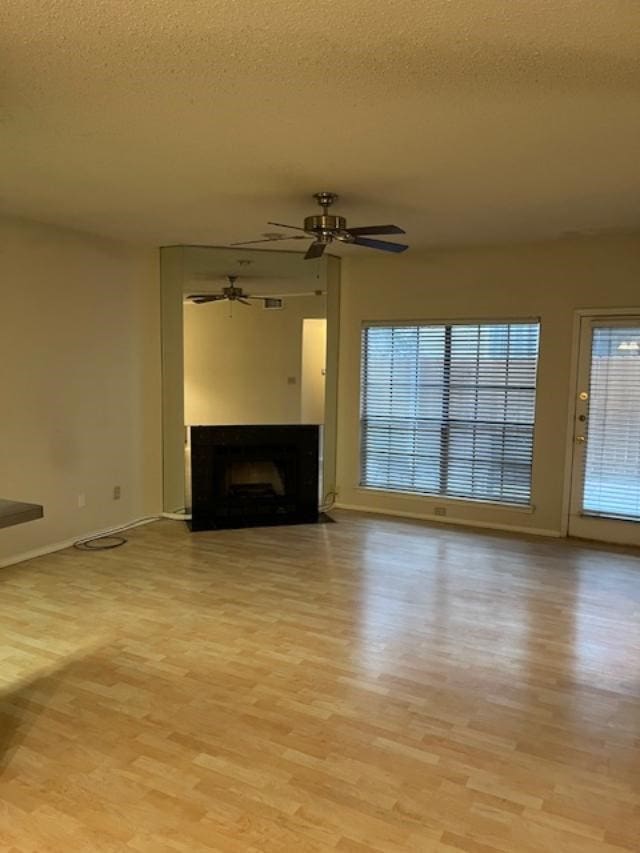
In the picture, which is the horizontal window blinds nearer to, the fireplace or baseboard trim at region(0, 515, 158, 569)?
the fireplace

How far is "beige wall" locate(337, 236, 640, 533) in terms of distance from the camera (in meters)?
4.98

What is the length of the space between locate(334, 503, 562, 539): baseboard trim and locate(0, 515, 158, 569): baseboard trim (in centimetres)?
200

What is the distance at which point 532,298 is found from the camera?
5238 mm

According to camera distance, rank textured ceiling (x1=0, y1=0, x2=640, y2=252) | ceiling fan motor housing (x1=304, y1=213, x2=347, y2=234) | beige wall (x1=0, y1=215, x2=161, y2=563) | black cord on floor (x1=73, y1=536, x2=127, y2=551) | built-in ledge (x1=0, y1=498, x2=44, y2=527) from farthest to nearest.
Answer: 1. black cord on floor (x1=73, y1=536, x2=127, y2=551)
2. beige wall (x1=0, y1=215, x2=161, y2=563)
3. ceiling fan motor housing (x1=304, y1=213, x2=347, y2=234)
4. built-in ledge (x1=0, y1=498, x2=44, y2=527)
5. textured ceiling (x1=0, y1=0, x2=640, y2=252)

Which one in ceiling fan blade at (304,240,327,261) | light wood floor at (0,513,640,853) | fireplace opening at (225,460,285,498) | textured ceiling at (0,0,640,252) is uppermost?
textured ceiling at (0,0,640,252)

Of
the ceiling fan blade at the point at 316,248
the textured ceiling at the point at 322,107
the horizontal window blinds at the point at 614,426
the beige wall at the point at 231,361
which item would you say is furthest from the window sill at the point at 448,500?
the ceiling fan blade at the point at 316,248

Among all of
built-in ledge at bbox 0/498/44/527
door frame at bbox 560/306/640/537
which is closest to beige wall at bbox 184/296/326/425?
door frame at bbox 560/306/640/537

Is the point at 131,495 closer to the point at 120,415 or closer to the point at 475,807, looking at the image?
the point at 120,415

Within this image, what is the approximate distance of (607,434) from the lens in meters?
5.07

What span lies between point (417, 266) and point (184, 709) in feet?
14.4

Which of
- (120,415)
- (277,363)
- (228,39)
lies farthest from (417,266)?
(228,39)

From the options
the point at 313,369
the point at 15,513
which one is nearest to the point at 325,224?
the point at 313,369

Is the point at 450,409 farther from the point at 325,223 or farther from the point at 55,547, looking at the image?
the point at 55,547

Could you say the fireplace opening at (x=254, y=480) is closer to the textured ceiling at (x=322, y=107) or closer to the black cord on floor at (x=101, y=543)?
the black cord on floor at (x=101, y=543)
